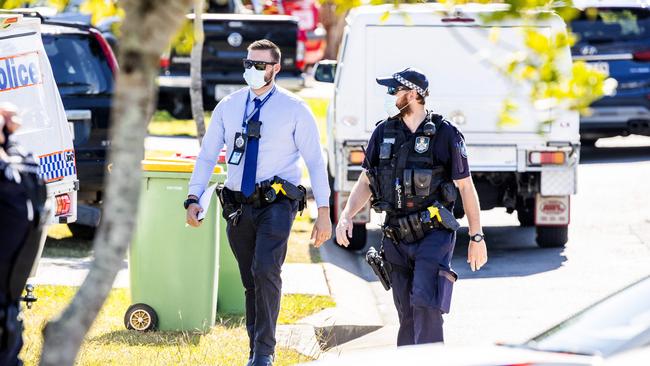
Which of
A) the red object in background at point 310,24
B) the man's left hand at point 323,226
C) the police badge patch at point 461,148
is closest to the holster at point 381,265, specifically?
the man's left hand at point 323,226

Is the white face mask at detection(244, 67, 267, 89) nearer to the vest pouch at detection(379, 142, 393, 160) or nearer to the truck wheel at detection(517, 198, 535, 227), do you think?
the vest pouch at detection(379, 142, 393, 160)

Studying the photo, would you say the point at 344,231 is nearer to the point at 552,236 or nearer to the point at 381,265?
the point at 381,265

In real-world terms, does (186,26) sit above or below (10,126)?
above

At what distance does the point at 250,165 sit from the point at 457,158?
44.2 inches

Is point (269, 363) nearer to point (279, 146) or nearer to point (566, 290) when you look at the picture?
point (279, 146)

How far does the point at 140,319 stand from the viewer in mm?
8875

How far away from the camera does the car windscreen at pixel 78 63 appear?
→ 40.2ft

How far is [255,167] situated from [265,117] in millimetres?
281

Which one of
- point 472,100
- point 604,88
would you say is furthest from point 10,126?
point 472,100

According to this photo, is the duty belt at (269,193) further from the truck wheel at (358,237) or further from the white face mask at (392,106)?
the truck wheel at (358,237)

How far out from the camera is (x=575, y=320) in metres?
5.07

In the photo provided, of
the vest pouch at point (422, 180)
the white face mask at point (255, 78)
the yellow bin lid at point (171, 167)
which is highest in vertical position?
the white face mask at point (255, 78)

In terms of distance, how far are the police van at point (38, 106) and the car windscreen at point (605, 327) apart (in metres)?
5.43

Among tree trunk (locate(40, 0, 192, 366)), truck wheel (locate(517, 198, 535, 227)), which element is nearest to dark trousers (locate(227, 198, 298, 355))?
tree trunk (locate(40, 0, 192, 366))
